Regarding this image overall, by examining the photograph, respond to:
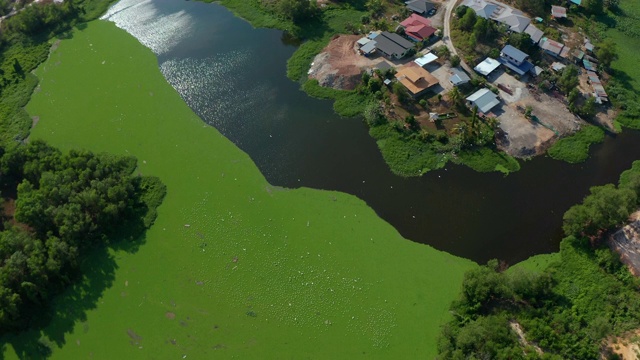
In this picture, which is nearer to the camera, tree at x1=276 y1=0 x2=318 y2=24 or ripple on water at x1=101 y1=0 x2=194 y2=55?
ripple on water at x1=101 y1=0 x2=194 y2=55

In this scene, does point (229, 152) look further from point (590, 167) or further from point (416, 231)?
point (590, 167)

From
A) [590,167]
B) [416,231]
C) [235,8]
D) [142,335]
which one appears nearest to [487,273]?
[416,231]

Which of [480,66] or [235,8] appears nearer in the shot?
[480,66]

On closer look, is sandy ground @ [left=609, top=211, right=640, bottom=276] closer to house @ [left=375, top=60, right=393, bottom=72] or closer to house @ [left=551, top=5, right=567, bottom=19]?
house @ [left=375, top=60, right=393, bottom=72]

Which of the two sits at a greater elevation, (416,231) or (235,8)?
(235,8)

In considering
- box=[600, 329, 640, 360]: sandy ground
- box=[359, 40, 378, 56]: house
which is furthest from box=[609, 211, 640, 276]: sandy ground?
box=[359, 40, 378, 56]: house

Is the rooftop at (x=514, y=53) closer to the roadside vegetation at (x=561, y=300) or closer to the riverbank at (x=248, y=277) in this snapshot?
the roadside vegetation at (x=561, y=300)

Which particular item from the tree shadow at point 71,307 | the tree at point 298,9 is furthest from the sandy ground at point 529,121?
the tree shadow at point 71,307

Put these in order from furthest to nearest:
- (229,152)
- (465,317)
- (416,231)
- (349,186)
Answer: (229,152), (349,186), (416,231), (465,317)
